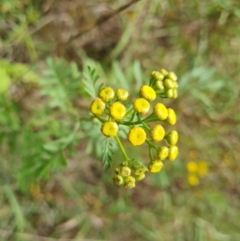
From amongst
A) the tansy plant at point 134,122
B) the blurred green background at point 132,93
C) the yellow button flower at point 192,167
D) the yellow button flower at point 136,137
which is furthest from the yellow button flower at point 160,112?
the yellow button flower at point 192,167

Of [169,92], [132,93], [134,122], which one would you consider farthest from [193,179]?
[134,122]

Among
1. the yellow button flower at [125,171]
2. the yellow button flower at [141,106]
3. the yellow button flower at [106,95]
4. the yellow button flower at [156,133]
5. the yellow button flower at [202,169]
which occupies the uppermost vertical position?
the yellow button flower at [106,95]

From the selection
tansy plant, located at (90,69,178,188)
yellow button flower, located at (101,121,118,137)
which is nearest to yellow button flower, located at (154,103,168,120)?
tansy plant, located at (90,69,178,188)

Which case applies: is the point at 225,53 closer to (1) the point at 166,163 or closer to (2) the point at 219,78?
(2) the point at 219,78

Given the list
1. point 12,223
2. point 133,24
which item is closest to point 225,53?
point 133,24

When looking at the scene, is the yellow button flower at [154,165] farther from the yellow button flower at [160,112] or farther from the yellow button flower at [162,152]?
the yellow button flower at [160,112]
